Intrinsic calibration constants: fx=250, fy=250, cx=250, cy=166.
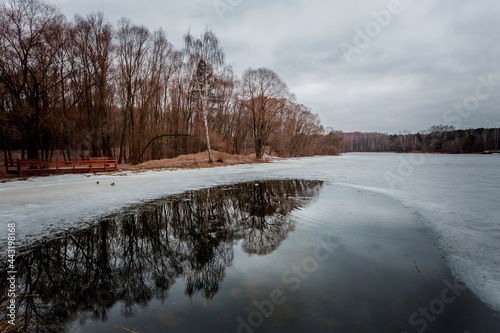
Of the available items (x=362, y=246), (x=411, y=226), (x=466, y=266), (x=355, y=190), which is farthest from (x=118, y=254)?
(x=355, y=190)

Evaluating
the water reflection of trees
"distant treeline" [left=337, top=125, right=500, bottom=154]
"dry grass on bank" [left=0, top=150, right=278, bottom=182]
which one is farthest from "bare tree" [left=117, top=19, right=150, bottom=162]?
"distant treeline" [left=337, top=125, right=500, bottom=154]

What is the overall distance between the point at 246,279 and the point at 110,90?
3061 centimetres

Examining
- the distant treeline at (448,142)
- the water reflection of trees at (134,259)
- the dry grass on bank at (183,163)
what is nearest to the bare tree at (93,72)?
the dry grass on bank at (183,163)

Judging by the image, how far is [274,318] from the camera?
295cm

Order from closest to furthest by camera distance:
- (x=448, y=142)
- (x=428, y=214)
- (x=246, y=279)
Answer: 1. (x=246, y=279)
2. (x=428, y=214)
3. (x=448, y=142)

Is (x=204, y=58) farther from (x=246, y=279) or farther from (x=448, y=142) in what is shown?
(x=448, y=142)

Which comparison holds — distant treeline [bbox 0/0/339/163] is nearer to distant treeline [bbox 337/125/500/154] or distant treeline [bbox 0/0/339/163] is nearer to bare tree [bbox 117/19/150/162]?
bare tree [bbox 117/19/150/162]

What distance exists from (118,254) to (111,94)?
2936 centimetres

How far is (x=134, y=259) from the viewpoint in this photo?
464 cm

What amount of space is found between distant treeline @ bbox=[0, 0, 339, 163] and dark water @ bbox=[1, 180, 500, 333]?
1956cm

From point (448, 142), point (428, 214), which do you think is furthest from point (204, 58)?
point (448, 142)

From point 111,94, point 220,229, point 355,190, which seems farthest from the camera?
point 111,94

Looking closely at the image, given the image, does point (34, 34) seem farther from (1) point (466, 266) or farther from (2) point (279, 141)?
(2) point (279, 141)

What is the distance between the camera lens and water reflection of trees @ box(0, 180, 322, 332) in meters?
3.30
